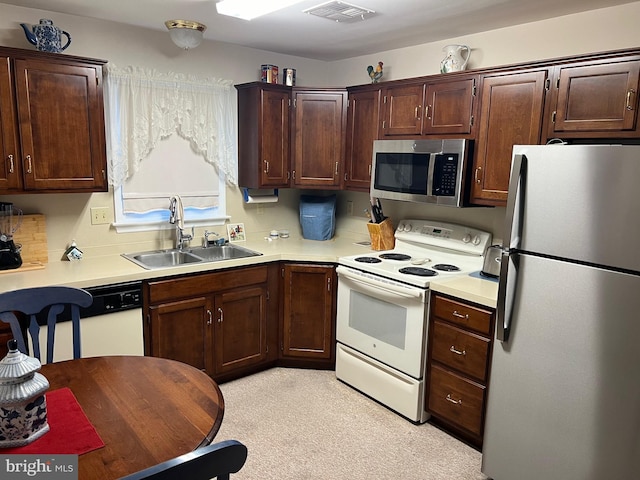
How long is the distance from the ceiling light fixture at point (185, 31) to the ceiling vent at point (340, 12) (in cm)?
72

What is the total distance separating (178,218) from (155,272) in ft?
2.22

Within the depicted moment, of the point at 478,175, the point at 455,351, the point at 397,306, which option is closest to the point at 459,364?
the point at 455,351

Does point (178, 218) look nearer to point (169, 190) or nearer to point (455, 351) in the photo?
point (169, 190)

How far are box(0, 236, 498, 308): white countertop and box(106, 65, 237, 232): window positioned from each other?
1.48ft

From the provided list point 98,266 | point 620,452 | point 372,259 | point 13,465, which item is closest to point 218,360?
point 98,266

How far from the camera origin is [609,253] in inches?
71.2

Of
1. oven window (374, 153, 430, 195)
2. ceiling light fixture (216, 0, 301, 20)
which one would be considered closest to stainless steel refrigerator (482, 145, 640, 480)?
oven window (374, 153, 430, 195)

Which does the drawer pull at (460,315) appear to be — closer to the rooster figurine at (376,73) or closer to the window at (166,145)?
the rooster figurine at (376,73)

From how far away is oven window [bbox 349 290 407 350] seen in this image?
2865 mm

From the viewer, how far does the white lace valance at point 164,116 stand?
3.18 metres

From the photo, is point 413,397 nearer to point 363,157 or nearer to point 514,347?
point 514,347

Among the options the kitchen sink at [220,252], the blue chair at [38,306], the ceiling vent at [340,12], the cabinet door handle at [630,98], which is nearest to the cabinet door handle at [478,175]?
the cabinet door handle at [630,98]

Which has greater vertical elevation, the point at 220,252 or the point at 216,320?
the point at 220,252

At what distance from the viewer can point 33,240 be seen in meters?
2.92
